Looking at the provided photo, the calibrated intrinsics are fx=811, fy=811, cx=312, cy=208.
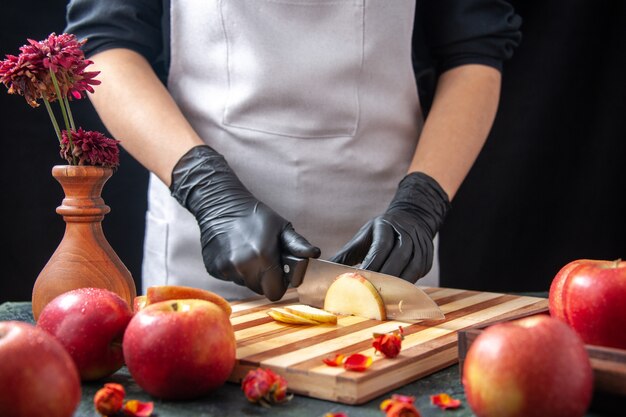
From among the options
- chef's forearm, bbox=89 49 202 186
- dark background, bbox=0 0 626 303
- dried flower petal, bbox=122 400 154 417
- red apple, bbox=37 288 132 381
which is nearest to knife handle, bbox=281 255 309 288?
chef's forearm, bbox=89 49 202 186

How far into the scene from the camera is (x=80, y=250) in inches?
49.7

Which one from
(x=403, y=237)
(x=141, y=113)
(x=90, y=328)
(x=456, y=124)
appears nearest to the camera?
(x=90, y=328)

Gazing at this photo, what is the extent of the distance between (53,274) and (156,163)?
56cm

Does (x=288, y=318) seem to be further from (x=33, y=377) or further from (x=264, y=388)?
(x=33, y=377)

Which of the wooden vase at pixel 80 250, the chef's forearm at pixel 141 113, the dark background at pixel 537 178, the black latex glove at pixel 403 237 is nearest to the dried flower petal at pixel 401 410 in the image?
the wooden vase at pixel 80 250

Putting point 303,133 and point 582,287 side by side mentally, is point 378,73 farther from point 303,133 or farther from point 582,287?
point 582,287

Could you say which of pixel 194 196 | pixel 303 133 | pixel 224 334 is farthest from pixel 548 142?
pixel 224 334

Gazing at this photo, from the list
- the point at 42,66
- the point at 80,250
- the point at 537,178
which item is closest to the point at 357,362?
the point at 80,250

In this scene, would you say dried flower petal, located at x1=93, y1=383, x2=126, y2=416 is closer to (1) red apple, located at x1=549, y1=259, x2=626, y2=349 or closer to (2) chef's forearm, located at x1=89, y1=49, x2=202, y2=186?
(1) red apple, located at x1=549, y1=259, x2=626, y2=349

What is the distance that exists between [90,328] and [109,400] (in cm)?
14

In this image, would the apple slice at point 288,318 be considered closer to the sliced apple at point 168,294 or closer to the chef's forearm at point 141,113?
the sliced apple at point 168,294

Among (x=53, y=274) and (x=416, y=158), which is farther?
(x=416, y=158)

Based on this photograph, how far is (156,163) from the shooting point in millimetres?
1785

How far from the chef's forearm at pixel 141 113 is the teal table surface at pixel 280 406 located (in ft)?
2.47
